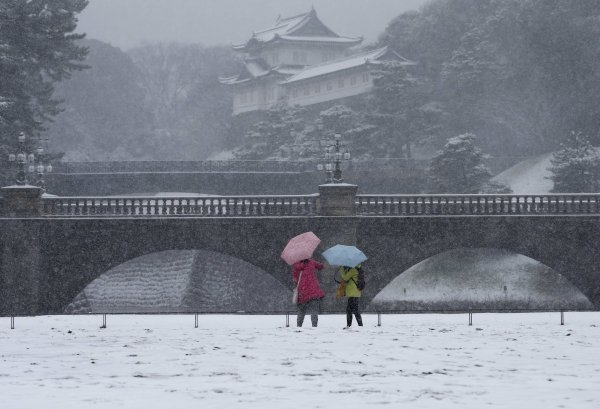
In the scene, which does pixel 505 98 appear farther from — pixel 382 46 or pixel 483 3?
pixel 382 46

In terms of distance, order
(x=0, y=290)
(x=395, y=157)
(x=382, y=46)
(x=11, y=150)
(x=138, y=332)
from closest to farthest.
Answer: (x=138, y=332)
(x=0, y=290)
(x=11, y=150)
(x=395, y=157)
(x=382, y=46)

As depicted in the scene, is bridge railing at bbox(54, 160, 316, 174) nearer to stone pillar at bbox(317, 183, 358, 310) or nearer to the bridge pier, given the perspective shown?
the bridge pier

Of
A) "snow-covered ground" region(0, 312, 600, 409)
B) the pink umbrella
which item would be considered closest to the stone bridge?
the pink umbrella

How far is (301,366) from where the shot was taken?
16094mm

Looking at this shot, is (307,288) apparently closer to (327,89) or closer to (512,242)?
(512,242)

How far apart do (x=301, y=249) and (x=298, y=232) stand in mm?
11266

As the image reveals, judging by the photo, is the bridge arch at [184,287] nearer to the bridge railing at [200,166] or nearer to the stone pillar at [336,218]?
the stone pillar at [336,218]

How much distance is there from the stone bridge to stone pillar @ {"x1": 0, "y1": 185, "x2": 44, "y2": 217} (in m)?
0.04

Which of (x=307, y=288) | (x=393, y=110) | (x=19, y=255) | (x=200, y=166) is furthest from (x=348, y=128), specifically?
(x=307, y=288)

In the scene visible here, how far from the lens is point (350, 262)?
22.9m

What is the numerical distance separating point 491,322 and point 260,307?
1397 centimetres

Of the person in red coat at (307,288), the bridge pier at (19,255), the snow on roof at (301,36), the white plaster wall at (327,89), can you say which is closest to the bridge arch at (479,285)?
the bridge pier at (19,255)

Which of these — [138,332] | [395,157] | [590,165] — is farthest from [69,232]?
[395,157]

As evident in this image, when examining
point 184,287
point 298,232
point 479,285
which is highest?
point 298,232
